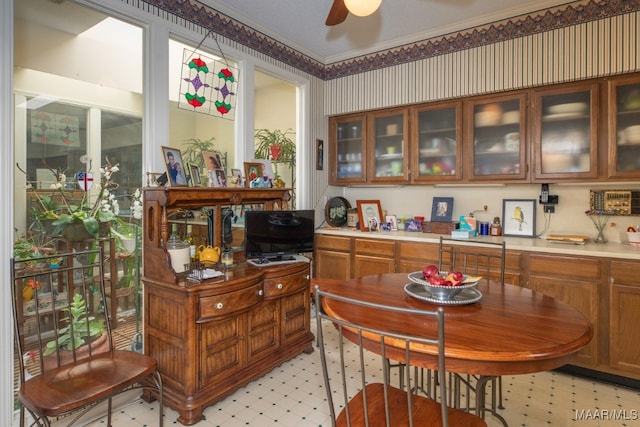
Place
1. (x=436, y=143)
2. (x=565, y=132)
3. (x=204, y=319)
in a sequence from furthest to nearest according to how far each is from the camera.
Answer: (x=436, y=143), (x=565, y=132), (x=204, y=319)

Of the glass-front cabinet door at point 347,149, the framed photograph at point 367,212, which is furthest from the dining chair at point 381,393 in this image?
the glass-front cabinet door at point 347,149

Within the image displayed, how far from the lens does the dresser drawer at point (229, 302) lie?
7.20 feet

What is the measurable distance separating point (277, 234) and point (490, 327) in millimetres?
1902

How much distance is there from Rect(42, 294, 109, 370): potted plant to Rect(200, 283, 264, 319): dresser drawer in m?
0.73

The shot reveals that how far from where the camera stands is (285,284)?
2.80 metres

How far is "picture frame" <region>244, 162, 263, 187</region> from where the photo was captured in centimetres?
309

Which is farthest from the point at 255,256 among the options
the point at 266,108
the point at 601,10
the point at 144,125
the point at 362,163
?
the point at 601,10

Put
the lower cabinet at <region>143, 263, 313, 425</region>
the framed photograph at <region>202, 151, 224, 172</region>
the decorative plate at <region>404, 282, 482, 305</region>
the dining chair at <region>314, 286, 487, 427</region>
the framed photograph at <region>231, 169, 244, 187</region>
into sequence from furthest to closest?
the framed photograph at <region>231, 169, 244, 187</region> < the framed photograph at <region>202, 151, 224, 172</region> < the lower cabinet at <region>143, 263, 313, 425</region> < the decorative plate at <region>404, 282, 482, 305</region> < the dining chair at <region>314, 286, 487, 427</region>

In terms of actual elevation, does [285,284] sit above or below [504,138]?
below

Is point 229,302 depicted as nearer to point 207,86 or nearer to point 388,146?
point 207,86

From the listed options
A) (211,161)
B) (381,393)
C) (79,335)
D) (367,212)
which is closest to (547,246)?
(367,212)

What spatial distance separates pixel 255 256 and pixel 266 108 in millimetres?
1606

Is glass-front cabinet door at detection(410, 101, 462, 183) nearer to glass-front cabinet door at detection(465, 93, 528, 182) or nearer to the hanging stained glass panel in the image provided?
glass-front cabinet door at detection(465, 93, 528, 182)

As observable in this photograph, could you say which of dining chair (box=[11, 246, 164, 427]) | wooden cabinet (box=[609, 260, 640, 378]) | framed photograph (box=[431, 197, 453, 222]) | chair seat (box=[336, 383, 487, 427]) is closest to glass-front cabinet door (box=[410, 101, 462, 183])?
framed photograph (box=[431, 197, 453, 222])
